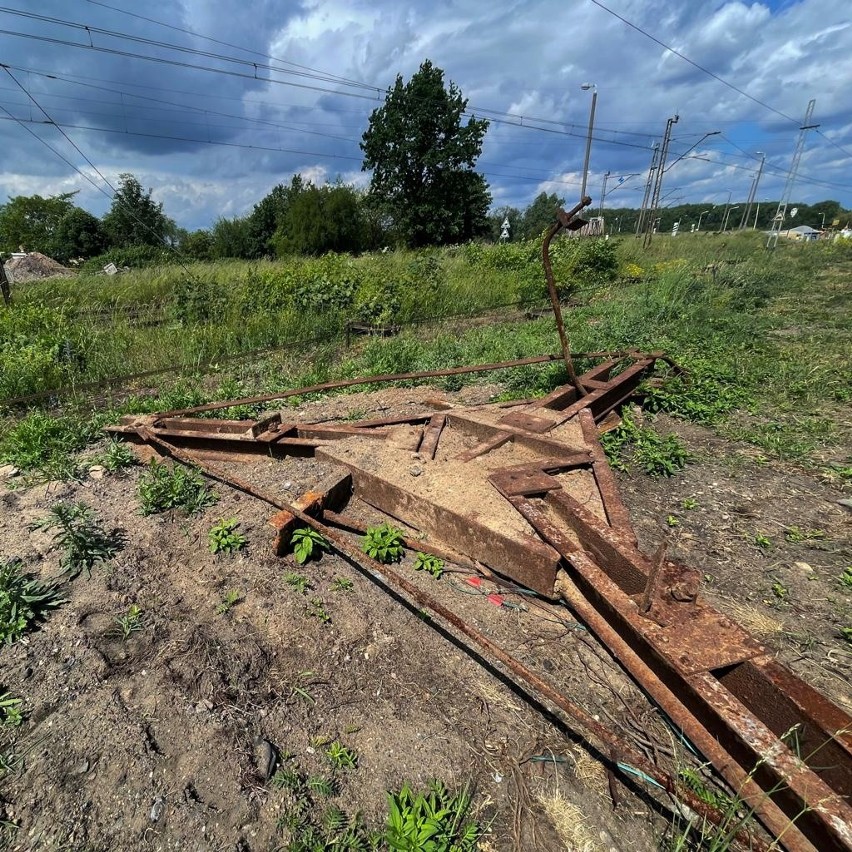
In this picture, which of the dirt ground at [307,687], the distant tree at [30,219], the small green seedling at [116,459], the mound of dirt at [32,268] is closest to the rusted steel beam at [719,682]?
the dirt ground at [307,687]

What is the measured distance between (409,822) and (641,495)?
2941mm

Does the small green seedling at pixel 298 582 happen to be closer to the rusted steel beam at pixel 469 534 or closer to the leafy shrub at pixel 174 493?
the rusted steel beam at pixel 469 534

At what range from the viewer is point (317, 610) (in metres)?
2.64

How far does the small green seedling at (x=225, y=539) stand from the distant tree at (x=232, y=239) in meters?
48.5

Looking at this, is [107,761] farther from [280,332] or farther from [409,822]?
[280,332]

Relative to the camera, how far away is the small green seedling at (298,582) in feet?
9.11

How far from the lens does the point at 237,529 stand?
3.28 meters

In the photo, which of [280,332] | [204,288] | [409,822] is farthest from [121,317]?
[409,822]

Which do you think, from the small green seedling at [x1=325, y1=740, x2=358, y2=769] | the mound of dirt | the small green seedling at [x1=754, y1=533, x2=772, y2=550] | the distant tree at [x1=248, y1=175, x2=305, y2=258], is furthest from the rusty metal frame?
the distant tree at [x1=248, y1=175, x2=305, y2=258]

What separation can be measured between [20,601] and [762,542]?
14.6 feet

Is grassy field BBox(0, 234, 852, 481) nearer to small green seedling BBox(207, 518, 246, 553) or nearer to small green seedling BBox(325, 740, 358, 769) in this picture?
small green seedling BBox(207, 518, 246, 553)

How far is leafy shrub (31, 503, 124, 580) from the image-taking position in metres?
2.90

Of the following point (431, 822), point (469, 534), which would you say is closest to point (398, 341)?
point (469, 534)

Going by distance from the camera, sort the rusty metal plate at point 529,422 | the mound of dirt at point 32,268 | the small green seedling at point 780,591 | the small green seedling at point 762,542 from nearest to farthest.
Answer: the small green seedling at point 780,591, the small green seedling at point 762,542, the rusty metal plate at point 529,422, the mound of dirt at point 32,268
